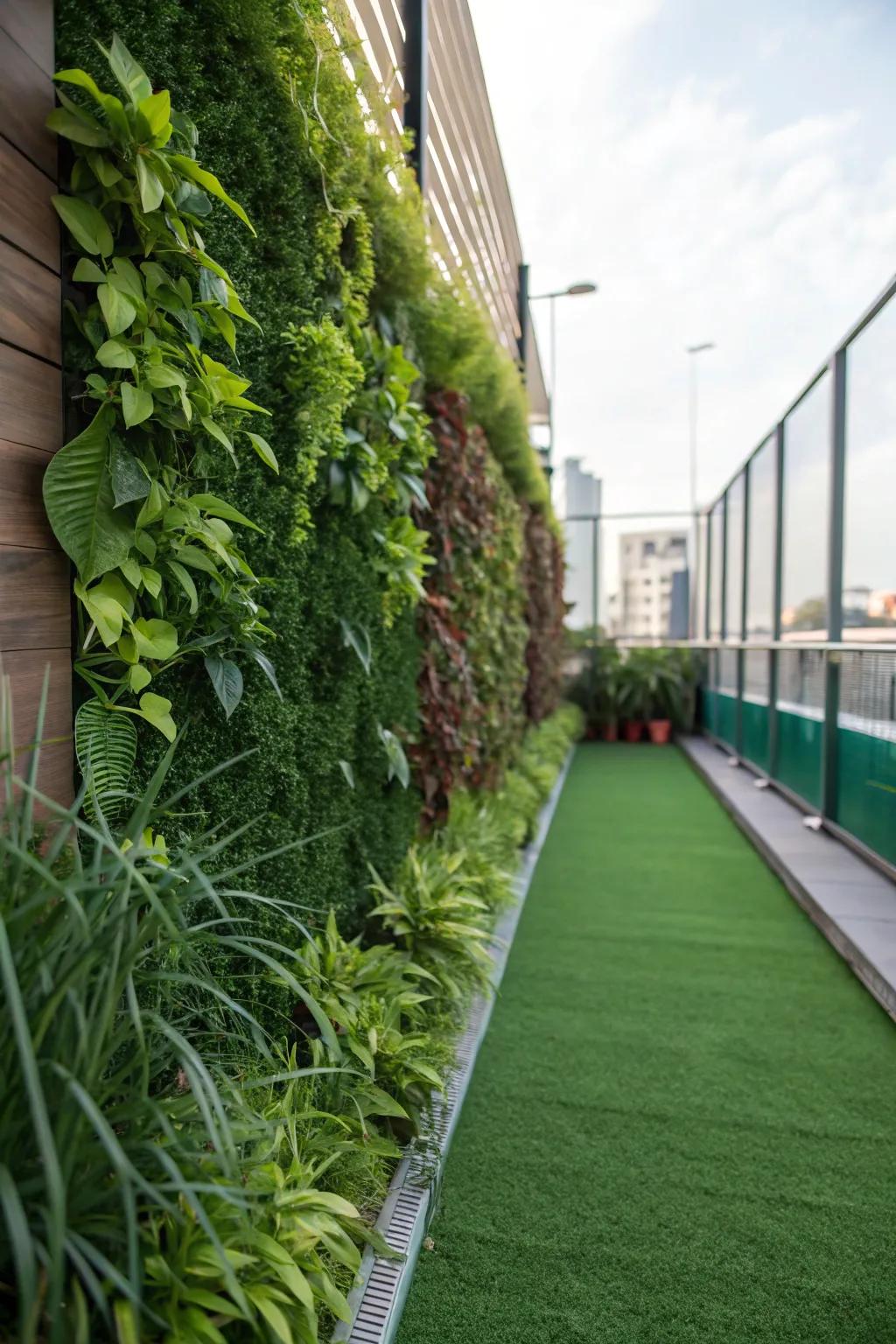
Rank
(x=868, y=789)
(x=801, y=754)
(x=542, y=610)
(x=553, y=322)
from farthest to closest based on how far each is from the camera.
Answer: (x=553, y=322) < (x=542, y=610) < (x=801, y=754) < (x=868, y=789)

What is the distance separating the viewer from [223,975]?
146cm

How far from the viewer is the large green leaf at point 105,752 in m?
1.21

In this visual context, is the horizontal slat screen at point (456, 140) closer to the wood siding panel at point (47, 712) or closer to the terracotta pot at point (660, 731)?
the wood siding panel at point (47, 712)

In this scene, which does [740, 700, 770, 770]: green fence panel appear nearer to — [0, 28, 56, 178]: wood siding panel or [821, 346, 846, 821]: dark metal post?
[821, 346, 846, 821]: dark metal post

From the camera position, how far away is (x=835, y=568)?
14.3 feet

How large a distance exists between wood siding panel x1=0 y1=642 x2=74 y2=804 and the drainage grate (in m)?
0.90

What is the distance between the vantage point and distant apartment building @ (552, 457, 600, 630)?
10766 millimetres

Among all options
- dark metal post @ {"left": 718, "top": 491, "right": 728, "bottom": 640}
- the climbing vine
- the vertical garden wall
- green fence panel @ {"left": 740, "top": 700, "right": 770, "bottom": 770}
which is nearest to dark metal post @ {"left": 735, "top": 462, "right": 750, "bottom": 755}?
green fence panel @ {"left": 740, "top": 700, "right": 770, "bottom": 770}

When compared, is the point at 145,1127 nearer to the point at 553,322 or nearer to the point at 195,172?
the point at 195,172

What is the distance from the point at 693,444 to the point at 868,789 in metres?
8.01

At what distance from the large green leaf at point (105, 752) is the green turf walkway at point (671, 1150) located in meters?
1.01

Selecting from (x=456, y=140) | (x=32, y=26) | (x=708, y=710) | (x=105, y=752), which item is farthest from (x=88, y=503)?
(x=708, y=710)

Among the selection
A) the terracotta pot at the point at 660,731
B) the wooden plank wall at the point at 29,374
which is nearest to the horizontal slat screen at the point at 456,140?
the wooden plank wall at the point at 29,374

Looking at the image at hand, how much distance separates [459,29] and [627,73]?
2.39 meters
